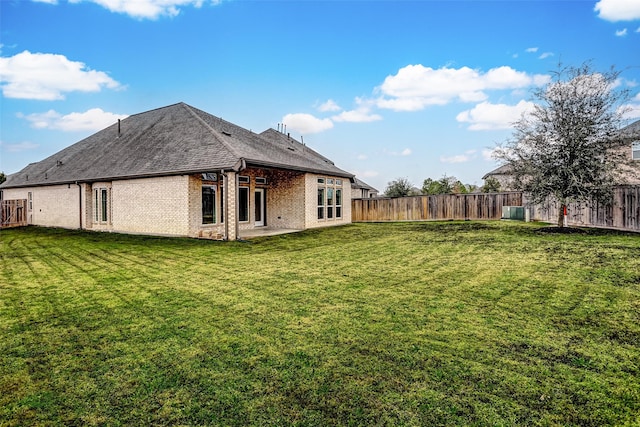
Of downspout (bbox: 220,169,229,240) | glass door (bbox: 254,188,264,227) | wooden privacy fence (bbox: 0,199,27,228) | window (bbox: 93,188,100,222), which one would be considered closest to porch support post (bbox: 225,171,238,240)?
downspout (bbox: 220,169,229,240)

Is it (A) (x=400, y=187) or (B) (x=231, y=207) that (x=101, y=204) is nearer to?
(B) (x=231, y=207)

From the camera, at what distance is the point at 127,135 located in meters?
18.2

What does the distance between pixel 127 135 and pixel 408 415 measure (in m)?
19.9

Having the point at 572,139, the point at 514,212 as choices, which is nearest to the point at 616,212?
the point at 572,139

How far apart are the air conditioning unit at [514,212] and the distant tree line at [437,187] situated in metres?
10.4

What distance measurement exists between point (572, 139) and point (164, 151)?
1574 centimetres

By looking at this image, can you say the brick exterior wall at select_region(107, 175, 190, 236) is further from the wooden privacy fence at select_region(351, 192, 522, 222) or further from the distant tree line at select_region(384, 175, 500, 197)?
the distant tree line at select_region(384, 175, 500, 197)

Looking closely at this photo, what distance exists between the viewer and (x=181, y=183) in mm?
12797

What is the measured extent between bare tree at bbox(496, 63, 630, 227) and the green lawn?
6431 millimetres

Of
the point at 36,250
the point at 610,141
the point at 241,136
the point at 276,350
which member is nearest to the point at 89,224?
the point at 36,250

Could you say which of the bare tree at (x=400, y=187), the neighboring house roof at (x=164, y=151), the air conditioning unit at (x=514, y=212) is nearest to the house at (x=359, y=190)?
the bare tree at (x=400, y=187)

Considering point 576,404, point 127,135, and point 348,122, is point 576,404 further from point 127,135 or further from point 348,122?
point 348,122

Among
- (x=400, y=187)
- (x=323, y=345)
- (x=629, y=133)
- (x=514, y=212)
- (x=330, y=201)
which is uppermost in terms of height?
(x=629, y=133)

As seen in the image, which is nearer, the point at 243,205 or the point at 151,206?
the point at 151,206
